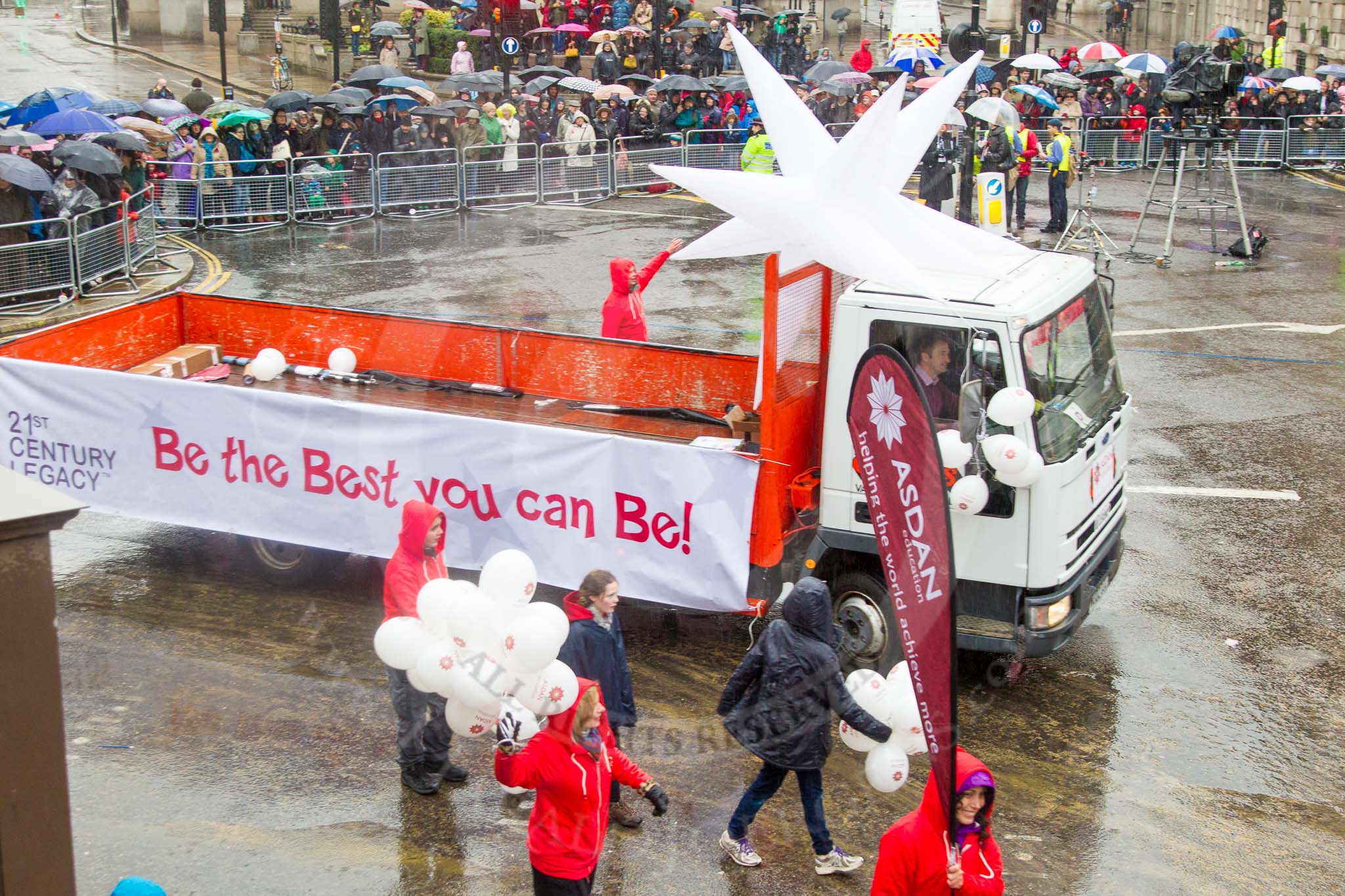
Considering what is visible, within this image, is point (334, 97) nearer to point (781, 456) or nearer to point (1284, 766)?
point (781, 456)

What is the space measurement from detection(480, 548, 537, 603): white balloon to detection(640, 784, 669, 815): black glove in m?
1.04

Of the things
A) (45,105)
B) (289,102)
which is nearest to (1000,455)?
(289,102)

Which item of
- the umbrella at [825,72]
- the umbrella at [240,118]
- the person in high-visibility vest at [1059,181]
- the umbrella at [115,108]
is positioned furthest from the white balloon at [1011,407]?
the umbrella at [825,72]

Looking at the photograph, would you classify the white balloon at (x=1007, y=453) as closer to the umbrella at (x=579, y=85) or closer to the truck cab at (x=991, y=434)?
the truck cab at (x=991, y=434)

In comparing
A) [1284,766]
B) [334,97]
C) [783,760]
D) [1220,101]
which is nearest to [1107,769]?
[1284,766]

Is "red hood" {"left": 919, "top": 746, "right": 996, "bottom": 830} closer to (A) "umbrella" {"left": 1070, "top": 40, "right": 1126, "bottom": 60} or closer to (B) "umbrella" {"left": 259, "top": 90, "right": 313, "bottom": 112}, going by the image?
(B) "umbrella" {"left": 259, "top": 90, "right": 313, "bottom": 112}

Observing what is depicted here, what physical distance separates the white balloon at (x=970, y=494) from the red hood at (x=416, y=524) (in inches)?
110

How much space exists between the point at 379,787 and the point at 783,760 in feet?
7.70

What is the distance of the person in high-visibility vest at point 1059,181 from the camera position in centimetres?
2194

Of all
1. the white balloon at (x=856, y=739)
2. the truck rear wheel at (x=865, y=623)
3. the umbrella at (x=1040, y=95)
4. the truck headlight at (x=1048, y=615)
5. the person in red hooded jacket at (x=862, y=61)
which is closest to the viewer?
the white balloon at (x=856, y=739)

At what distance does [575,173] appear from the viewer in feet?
83.6

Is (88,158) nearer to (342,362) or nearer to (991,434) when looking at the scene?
(342,362)

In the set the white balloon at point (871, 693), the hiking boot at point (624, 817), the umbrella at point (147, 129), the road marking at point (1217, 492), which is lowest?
the hiking boot at point (624, 817)

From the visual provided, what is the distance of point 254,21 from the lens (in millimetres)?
48656
